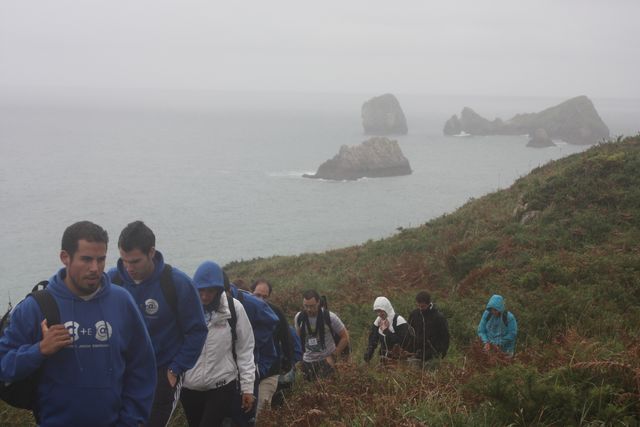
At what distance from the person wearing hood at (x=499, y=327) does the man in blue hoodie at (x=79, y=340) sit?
203 inches

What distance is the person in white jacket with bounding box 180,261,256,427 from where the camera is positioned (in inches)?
193

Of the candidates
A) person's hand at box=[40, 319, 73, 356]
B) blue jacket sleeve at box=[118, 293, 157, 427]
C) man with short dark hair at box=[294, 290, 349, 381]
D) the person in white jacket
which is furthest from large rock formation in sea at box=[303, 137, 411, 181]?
person's hand at box=[40, 319, 73, 356]

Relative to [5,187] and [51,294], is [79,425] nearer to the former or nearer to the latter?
[51,294]

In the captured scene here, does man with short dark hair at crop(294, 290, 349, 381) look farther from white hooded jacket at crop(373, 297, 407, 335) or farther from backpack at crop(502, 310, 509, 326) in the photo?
backpack at crop(502, 310, 509, 326)

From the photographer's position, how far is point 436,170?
103 meters

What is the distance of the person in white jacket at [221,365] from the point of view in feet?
16.1

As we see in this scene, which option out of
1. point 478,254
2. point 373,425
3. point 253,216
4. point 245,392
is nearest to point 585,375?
point 373,425

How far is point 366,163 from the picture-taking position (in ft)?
317

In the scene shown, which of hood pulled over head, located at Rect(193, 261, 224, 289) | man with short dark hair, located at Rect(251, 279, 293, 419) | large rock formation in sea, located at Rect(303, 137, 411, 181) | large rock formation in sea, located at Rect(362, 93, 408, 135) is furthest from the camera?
large rock formation in sea, located at Rect(362, 93, 408, 135)

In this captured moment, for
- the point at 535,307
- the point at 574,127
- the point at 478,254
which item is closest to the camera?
the point at 535,307

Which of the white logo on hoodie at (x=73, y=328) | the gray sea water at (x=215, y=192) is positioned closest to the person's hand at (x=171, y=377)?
the white logo on hoodie at (x=73, y=328)

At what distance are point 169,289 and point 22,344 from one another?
1181 millimetres

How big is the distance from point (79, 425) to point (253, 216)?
64858 mm

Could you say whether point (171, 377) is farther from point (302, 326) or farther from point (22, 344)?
point (302, 326)
